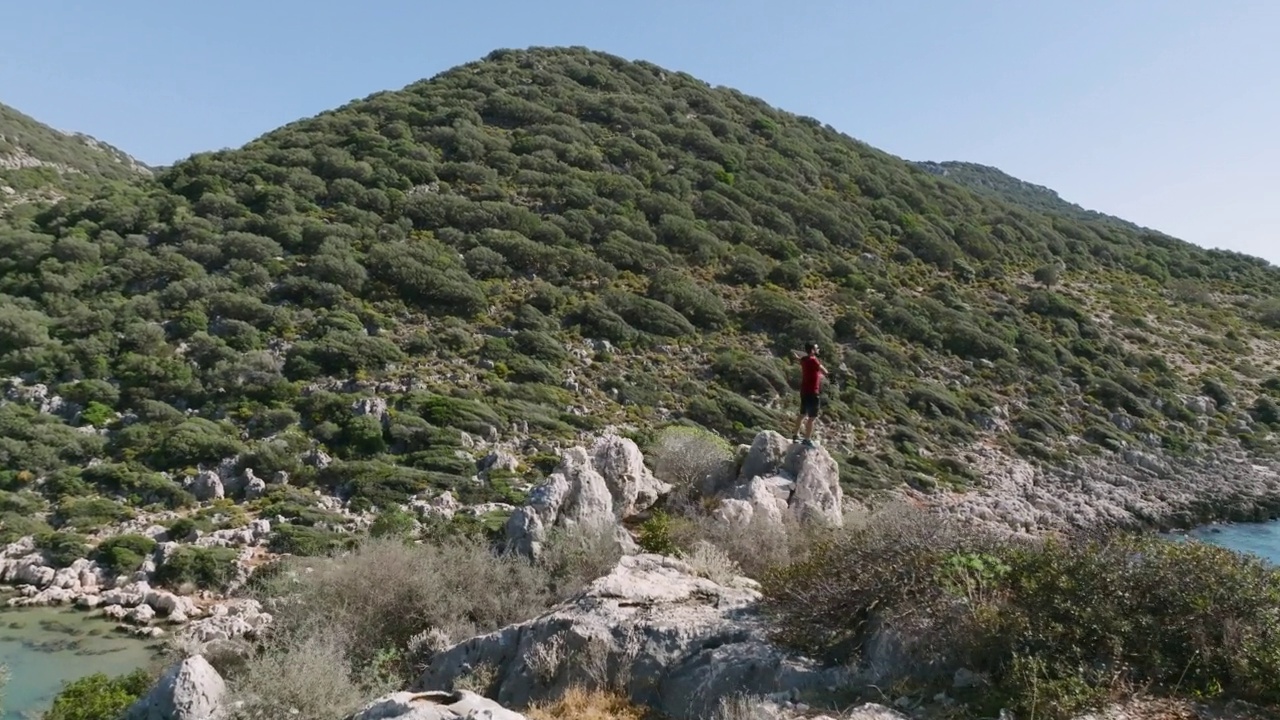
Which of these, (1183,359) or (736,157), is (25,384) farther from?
(1183,359)

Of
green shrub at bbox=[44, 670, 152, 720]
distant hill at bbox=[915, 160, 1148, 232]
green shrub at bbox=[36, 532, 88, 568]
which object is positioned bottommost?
green shrub at bbox=[36, 532, 88, 568]

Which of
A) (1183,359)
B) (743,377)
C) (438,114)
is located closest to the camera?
(743,377)

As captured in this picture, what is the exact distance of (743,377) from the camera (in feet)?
88.1

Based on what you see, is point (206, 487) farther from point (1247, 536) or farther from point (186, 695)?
point (1247, 536)

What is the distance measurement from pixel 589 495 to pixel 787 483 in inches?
127

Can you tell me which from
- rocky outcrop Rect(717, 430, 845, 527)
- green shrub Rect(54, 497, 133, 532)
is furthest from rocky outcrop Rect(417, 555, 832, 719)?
green shrub Rect(54, 497, 133, 532)

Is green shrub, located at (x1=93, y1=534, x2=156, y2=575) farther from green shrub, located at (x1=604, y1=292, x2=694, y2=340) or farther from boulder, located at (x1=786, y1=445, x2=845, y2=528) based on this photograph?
green shrub, located at (x1=604, y1=292, x2=694, y2=340)

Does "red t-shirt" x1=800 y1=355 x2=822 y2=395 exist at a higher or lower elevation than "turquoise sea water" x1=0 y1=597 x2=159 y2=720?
higher

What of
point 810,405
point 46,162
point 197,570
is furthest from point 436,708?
point 46,162

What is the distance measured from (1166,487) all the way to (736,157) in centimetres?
2373

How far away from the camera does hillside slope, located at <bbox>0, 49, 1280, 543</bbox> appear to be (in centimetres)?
2075

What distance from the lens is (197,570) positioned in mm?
14891

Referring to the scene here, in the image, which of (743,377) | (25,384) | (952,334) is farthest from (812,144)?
(25,384)

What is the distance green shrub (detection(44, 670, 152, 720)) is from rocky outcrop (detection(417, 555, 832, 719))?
3.49m
